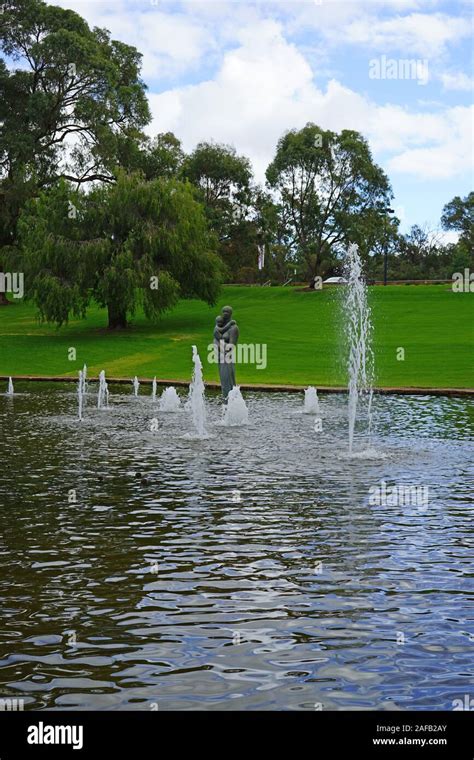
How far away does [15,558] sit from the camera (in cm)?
891

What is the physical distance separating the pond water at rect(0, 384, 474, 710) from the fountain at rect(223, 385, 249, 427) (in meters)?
3.91

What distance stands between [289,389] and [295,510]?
696 inches

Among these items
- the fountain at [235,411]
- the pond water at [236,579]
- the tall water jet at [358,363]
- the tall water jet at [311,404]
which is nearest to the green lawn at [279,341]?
the tall water jet at [358,363]

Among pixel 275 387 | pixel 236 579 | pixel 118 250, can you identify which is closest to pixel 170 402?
pixel 275 387

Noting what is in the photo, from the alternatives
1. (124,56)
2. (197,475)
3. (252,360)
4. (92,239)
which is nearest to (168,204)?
(92,239)

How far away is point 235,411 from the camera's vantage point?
20.3 meters

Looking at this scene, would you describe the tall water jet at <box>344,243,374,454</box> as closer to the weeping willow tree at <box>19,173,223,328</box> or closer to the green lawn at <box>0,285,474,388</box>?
the green lawn at <box>0,285,474,388</box>

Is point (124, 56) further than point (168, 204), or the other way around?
point (124, 56)

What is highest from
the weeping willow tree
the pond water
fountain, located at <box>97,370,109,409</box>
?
the weeping willow tree

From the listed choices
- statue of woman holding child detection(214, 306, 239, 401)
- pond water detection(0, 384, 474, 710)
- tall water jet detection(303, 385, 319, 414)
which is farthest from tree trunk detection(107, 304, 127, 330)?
pond water detection(0, 384, 474, 710)

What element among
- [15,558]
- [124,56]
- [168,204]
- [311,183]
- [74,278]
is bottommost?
[15,558]

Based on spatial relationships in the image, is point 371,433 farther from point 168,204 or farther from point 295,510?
point 168,204

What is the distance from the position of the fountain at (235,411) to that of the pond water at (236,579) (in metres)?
3.91

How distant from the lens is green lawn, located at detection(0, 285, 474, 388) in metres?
34.2
